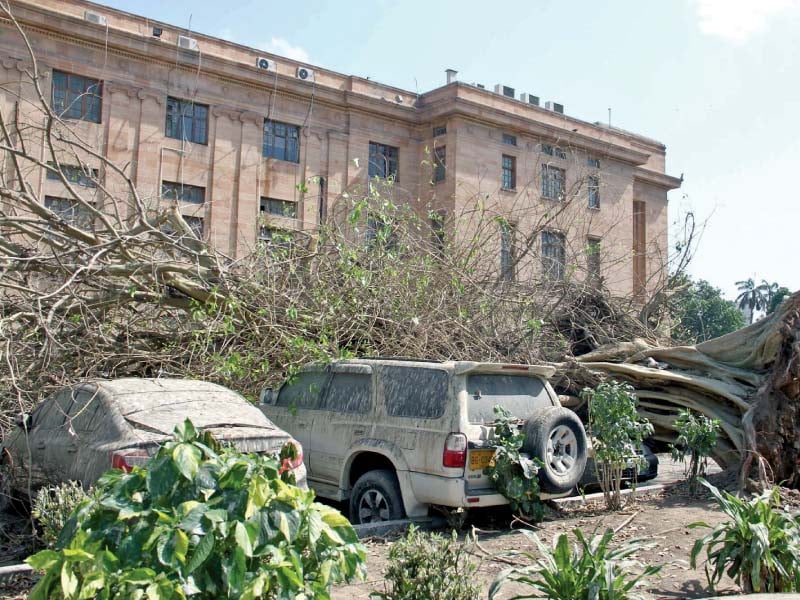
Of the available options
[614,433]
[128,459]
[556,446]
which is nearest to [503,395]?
[556,446]

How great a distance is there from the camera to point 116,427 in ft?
21.1

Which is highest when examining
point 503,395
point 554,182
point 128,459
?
point 554,182

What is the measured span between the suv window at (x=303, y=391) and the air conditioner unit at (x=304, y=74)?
2542 centimetres

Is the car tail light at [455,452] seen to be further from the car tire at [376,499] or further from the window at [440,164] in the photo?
the window at [440,164]

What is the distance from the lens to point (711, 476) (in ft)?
34.8

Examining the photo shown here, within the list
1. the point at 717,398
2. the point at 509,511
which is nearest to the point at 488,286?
the point at 717,398

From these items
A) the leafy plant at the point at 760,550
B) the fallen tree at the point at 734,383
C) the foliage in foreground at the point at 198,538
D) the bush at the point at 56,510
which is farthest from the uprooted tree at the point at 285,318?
the foliage in foreground at the point at 198,538

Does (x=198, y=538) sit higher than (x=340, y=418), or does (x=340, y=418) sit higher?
(x=340, y=418)

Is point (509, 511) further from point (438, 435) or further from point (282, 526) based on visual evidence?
point (282, 526)

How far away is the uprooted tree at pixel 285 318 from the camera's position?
32.1 ft

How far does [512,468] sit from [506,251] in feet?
27.8

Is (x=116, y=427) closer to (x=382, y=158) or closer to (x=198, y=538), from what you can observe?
(x=198, y=538)

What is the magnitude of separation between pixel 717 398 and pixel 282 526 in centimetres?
956

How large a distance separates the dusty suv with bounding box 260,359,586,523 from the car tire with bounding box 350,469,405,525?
1 centimetres
